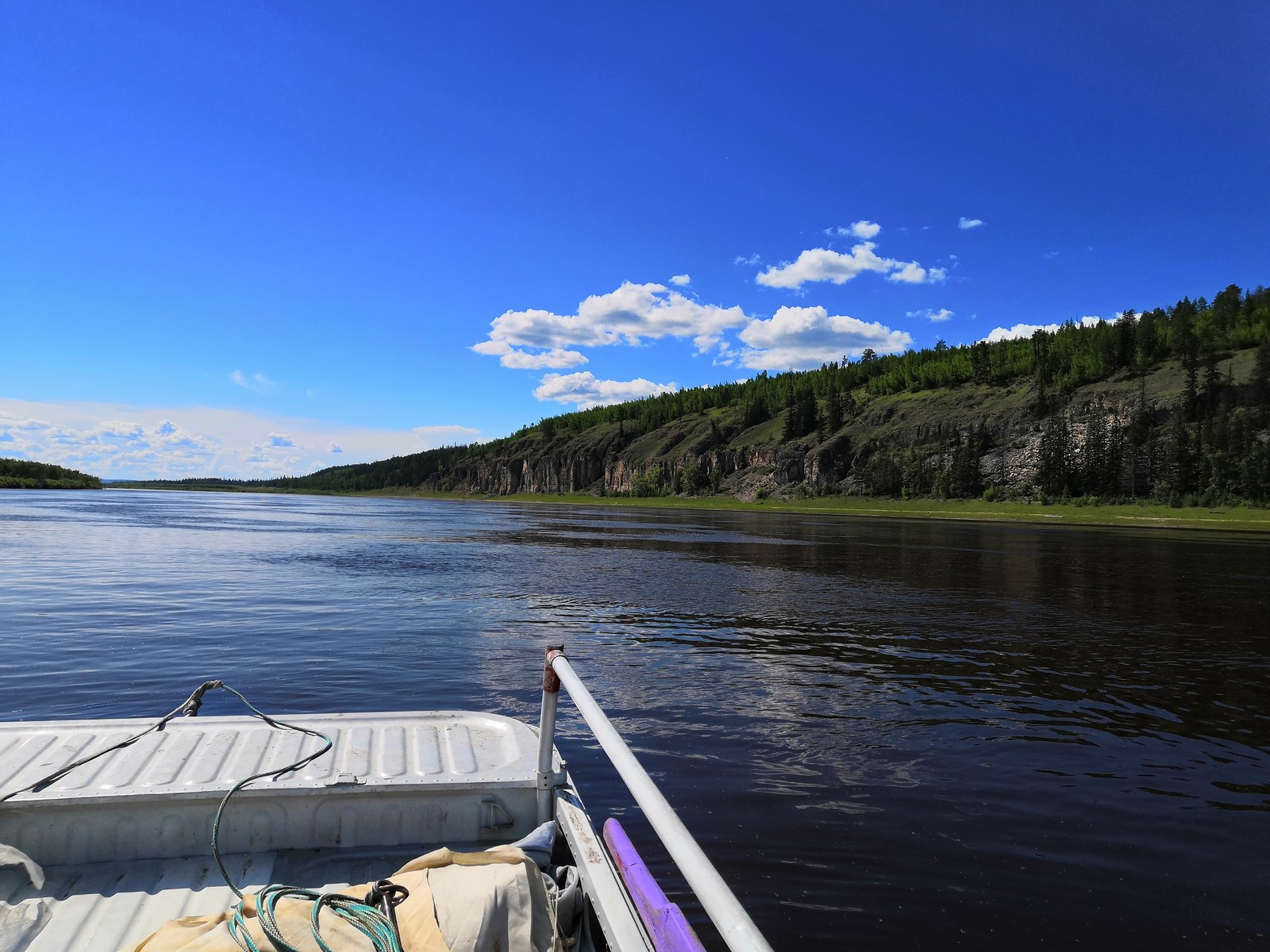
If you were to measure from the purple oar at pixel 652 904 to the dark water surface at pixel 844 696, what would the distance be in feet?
9.27

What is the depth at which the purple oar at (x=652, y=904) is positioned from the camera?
3.67 m

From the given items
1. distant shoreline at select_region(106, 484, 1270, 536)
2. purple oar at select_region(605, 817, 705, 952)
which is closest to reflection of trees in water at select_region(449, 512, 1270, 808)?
purple oar at select_region(605, 817, 705, 952)


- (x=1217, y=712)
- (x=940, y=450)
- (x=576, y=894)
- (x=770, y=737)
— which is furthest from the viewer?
(x=940, y=450)

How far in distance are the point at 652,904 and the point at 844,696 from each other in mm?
12345

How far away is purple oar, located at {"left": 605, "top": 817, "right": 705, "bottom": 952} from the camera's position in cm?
367

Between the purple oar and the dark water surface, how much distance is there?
283 centimetres

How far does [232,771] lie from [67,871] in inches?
48.0

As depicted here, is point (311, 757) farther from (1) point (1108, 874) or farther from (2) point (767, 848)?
(1) point (1108, 874)

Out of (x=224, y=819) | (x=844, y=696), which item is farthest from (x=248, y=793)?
(x=844, y=696)

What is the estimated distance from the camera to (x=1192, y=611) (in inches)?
1104

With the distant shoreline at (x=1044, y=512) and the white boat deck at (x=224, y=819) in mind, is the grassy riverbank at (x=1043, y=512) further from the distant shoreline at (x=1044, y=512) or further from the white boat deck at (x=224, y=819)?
the white boat deck at (x=224, y=819)

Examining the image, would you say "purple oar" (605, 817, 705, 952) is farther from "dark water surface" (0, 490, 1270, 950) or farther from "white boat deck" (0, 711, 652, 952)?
"dark water surface" (0, 490, 1270, 950)

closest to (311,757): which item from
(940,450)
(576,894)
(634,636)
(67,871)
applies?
(67,871)

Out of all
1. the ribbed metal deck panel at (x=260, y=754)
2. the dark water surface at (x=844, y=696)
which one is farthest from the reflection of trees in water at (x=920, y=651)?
the ribbed metal deck panel at (x=260, y=754)
